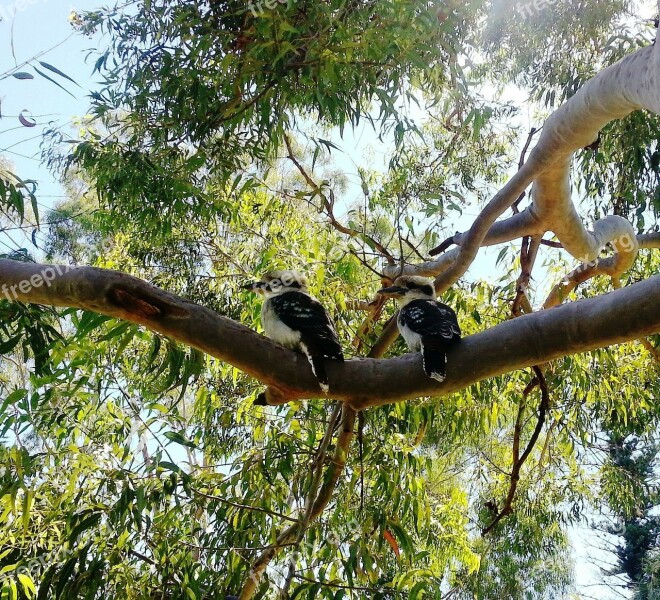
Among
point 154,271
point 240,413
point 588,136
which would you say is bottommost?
point 240,413

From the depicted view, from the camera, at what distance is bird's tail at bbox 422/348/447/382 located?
190 centimetres

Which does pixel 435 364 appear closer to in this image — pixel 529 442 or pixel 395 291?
pixel 395 291

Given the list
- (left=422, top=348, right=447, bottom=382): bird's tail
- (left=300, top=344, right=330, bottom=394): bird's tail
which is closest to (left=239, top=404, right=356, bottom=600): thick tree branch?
(left=300, top=344, right=330, bottom=394): bird's tail

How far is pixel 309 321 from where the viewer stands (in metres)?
2.52

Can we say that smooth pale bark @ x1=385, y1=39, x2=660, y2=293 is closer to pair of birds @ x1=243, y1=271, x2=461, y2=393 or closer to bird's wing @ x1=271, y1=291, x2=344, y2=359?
pair of birds @ x1=243, y1=271, x2=461, y2=393

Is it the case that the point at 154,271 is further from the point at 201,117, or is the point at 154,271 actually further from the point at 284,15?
the point at 284,15

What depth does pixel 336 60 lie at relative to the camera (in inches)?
108

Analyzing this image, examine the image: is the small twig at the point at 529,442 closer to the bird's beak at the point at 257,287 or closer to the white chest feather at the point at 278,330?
the white chest feather at the point at 278,330

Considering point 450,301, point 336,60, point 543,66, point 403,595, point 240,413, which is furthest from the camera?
point 543,66

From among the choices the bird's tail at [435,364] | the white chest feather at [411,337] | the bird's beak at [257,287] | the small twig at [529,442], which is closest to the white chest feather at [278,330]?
the bird's beak at [257,287]

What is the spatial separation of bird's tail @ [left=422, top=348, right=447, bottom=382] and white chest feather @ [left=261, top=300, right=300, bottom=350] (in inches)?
21.5

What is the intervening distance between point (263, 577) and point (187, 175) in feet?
7.64

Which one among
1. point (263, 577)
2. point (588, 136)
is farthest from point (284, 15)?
point (263, 577)

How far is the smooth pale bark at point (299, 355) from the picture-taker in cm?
178
